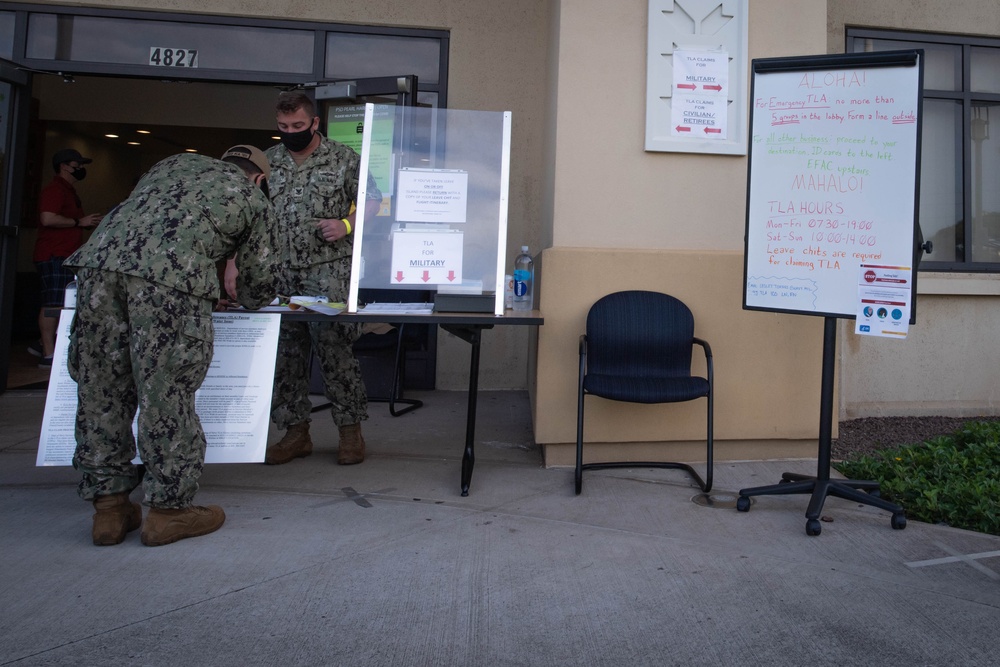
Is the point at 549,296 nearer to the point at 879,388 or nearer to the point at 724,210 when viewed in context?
the point at 724,210

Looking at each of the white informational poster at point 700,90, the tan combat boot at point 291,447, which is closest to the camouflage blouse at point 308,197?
the tan combat boot at point 291,447

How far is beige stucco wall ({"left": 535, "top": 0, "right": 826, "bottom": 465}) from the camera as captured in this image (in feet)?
13.1

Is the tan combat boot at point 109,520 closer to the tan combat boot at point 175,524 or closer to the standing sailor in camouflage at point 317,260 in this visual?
the tan combat boot at point 175,524

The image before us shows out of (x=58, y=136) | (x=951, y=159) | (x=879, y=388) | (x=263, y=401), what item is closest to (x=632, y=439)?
(x=263, y=401)

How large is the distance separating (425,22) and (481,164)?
9.42 ft

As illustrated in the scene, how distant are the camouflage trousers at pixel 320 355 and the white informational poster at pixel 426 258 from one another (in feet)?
2.02

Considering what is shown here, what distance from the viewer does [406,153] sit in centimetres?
348

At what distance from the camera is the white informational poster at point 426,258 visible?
3.43 meters

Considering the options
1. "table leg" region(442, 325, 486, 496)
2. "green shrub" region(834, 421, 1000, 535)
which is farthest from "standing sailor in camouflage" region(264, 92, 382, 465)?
"green shrub" region(834, 421, 1000, 535)

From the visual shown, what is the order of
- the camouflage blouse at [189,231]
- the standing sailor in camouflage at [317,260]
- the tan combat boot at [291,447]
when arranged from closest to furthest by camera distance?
the camouflage blouse at [189,231] → the standing sailor in camouflage at [317,260] → the tan combat boot at [291,447]

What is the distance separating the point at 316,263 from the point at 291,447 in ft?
3.25

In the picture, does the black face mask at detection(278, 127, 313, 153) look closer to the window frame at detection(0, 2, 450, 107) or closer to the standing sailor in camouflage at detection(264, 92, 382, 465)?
the standing sailor in camouflage at detection(264, 92, 382, 465)

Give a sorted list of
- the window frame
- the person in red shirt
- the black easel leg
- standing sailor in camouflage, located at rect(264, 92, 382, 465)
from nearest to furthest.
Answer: the black easel leg
standing sailor in camouflage, located at rect(264, 92, 382, 465)
the window frame
the person in red shirt

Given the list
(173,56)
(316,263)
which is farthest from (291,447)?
(173,56)
